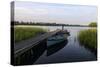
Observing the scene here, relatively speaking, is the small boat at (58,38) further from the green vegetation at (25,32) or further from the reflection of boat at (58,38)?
the green vegetation at (25,32)

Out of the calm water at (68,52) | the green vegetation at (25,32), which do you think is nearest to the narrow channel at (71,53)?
the calm water at (68,52)

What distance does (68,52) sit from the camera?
3170 mm

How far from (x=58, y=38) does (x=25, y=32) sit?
550mm

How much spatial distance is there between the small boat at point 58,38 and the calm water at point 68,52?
0.18 ft

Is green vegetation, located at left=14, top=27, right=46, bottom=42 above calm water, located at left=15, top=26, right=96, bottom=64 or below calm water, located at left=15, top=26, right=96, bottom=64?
above

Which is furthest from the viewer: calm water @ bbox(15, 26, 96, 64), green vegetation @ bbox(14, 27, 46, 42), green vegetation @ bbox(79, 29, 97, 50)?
green vegetation @ bbox(79, 29, 97, 50)

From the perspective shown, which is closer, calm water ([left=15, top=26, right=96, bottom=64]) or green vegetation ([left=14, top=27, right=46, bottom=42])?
green vegetation ([left=14, top=27, right=46, bottom=42])

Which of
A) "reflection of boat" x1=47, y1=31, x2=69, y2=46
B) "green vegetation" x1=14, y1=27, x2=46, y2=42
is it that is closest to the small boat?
"reflection of boat" x1=47, y1=31, x2=69, y2=46

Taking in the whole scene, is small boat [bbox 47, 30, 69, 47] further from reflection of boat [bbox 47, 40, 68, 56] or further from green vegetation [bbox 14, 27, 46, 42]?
green vegetation [bbox 14, 27, 46, 42]

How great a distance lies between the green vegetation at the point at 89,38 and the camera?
3.27 m

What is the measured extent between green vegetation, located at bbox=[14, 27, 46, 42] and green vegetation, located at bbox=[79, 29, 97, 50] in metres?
0.66

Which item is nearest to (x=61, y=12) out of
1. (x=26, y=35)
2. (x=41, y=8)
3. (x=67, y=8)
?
(x=67, y=8)

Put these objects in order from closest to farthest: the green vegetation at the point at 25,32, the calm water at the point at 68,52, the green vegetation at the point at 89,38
A: the green vegetation at the point at 25,32
the calm water at the point at 68,52
the green vegetation at the point at 89,38

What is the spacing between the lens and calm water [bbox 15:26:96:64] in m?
3.04
